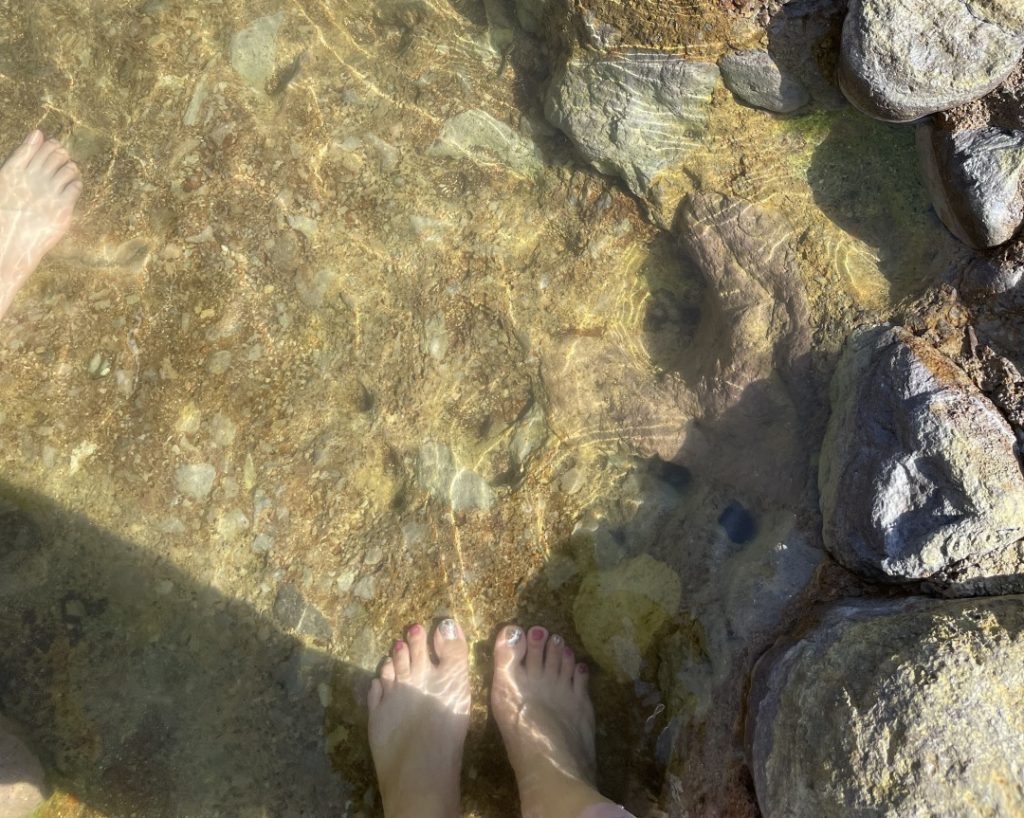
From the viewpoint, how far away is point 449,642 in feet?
9.36

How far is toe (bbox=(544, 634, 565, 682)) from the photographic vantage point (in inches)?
112

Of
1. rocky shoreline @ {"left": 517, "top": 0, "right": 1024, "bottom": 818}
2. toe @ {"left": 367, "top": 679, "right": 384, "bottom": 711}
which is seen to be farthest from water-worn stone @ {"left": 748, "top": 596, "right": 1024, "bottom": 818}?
toe @ {"left": 367, "top": 679, "right": 384, "bottom": 711}

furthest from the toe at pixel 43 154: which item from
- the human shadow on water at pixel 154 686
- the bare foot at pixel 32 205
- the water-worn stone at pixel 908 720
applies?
the water-worn stone at pixel 908 720

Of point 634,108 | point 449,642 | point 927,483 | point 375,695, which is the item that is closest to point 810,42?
point 634,108

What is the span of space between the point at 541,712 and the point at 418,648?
53 cm

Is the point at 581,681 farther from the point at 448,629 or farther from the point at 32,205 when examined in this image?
the point at 32,205

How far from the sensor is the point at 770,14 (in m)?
2.26

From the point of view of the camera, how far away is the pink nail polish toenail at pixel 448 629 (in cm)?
284

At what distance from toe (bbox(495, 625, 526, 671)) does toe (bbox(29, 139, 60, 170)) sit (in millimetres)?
2846

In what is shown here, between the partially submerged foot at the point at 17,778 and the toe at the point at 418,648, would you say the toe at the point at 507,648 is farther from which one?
the partially submerged foot at the point at 17,778

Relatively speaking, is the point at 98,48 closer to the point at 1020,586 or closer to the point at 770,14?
the point at 770,14

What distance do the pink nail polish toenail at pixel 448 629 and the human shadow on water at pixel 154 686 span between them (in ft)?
1.15

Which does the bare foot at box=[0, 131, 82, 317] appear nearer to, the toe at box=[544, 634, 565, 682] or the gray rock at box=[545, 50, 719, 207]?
the gray rock at box=[545, 50, 719, 207]

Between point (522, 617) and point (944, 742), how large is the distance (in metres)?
1.56
